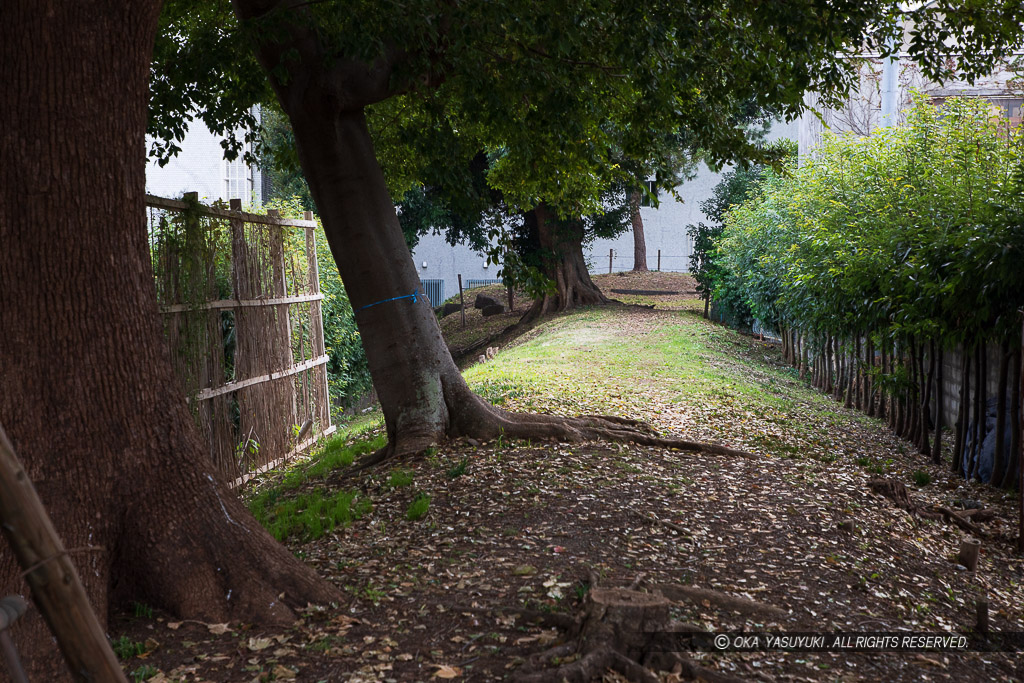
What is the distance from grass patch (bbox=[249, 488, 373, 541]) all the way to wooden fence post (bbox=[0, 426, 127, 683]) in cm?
376

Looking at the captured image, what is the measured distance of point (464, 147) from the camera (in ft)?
34.1

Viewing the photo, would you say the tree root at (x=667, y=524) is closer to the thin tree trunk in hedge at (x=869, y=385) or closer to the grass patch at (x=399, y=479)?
the grass patch at (x=399, y=479)

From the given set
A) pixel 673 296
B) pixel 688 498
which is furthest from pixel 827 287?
pixel 673 296

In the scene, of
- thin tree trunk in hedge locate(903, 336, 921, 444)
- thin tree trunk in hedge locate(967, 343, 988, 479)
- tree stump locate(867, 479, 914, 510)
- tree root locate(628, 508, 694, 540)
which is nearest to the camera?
tree root locate(628, 508, 694, 540)

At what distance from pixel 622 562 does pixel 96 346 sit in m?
3.21

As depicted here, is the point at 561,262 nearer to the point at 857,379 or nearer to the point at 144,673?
the point at 857,379

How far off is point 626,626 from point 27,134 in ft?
11.6

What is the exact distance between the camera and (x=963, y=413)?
908 centimetres

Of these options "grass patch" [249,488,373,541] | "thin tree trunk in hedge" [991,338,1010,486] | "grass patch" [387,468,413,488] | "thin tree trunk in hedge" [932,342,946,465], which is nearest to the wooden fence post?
"grass patch" [249,488,373,541]

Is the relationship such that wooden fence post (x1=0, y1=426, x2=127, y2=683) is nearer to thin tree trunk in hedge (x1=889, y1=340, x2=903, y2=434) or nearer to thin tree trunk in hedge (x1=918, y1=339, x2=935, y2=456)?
thin tree trunk in hedge (x1=918, y1=339, x2=935, y2=456)

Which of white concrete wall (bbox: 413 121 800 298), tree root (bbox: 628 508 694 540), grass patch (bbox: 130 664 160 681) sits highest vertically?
white concrete wall (bbox: 413 121 800 298)

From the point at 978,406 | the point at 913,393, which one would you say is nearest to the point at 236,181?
the point at 913,393

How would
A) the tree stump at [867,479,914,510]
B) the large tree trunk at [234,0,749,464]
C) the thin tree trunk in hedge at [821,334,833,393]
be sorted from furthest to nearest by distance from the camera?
the thin tree trunk in hedge at [821,334,833,393]
the large tree trunk at [234,0,749,464]
the tree stump at [867,479,914,510]

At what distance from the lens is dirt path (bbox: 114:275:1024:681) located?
4156 millimetres
